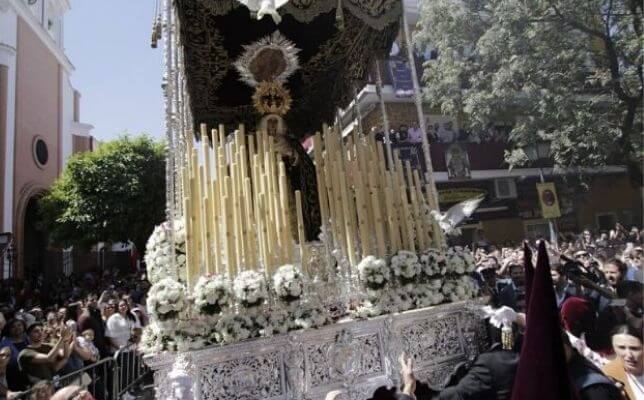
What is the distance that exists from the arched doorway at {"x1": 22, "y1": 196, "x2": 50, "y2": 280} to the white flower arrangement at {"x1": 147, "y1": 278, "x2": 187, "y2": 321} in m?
21.7

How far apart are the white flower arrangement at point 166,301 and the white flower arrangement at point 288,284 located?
0.78 meters

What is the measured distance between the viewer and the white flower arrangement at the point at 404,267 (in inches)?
175

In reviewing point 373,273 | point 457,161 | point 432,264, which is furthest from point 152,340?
point 457,161

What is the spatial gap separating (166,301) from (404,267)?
83.1 inches

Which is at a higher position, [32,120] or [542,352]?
[32,120]

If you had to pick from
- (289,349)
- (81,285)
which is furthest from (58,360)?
(81,285)

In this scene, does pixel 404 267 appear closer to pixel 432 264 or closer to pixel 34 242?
pixel 432 264

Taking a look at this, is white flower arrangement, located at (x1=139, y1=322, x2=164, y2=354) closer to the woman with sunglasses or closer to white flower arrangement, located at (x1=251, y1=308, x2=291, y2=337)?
white flower arrangement, located at (x1=251, y1=308, x2=291, y2=337)

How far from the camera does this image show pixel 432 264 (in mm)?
4613

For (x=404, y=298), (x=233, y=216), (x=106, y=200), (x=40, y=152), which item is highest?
(x=40, y=152)

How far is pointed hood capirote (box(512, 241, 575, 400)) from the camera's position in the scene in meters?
1.74

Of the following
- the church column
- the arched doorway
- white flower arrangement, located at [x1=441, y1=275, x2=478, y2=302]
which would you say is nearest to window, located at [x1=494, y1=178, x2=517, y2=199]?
white flower arrangement, located at [x1=441, y1=275, x2=478, y2=302]

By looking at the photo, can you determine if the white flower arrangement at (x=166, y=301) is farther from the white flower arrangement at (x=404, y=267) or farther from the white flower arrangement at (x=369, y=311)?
the white flower arrangement at (x=404, y=267)

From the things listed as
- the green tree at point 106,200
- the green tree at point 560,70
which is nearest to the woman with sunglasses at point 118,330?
the green tree at point 560,70
